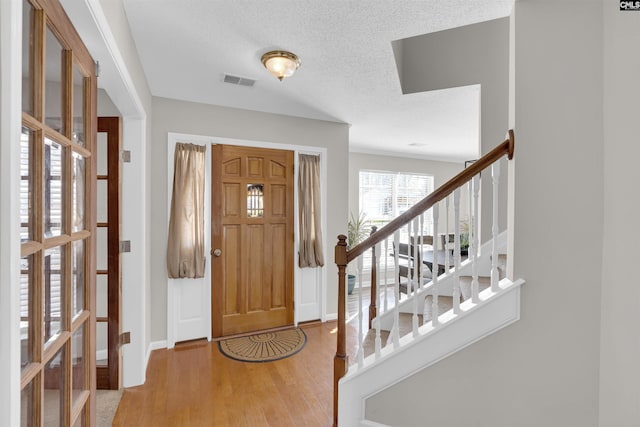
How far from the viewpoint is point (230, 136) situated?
3.35 metres

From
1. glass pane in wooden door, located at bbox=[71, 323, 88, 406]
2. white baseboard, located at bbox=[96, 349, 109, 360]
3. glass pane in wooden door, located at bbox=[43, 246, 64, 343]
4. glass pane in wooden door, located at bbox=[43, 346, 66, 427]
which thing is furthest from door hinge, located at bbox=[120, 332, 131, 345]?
glass pane in wooden door, located at bbox=[43, 246, 64, 343]

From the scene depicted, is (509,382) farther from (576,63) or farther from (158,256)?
(158,256)

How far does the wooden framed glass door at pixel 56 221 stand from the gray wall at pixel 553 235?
181 centimetres

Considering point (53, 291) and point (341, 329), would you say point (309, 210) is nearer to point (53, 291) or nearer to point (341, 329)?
point (341, 329)

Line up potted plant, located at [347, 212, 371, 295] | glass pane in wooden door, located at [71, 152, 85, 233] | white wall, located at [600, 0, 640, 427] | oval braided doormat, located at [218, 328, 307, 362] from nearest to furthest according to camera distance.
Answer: glass pane in wooden door, located at [71, 152, 85, 233] < white wall, located at [600, 0, 640, 427] < oval braided doormat, located at [218, 328, 307, 362] < potted plant, located at [347, 212, 371, 295]

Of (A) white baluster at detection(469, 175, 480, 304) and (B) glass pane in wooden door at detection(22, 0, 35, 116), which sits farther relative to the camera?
(A) white baluster at detection(469, 175, 480, 304)

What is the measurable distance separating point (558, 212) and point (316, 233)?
7.95ft

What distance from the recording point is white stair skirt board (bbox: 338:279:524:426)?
1703 mm

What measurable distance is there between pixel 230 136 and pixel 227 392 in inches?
91.5

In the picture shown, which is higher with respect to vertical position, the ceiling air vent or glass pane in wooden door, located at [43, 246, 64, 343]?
the ceiling air vent

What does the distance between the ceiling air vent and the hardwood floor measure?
8.02 feet

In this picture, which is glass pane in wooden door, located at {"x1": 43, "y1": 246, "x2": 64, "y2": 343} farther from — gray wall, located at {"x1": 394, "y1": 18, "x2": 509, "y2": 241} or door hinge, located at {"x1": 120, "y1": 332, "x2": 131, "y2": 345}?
gray wall, located at {"x1": 394, "y1": 18, "x2": 509, "y2": 241}

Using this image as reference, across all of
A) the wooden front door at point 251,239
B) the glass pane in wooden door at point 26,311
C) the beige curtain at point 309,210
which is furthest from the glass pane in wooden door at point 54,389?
the beige curtain at point 309,210

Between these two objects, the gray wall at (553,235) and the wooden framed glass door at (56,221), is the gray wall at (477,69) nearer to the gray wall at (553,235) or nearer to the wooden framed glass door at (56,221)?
the gray wall at (553,235)
